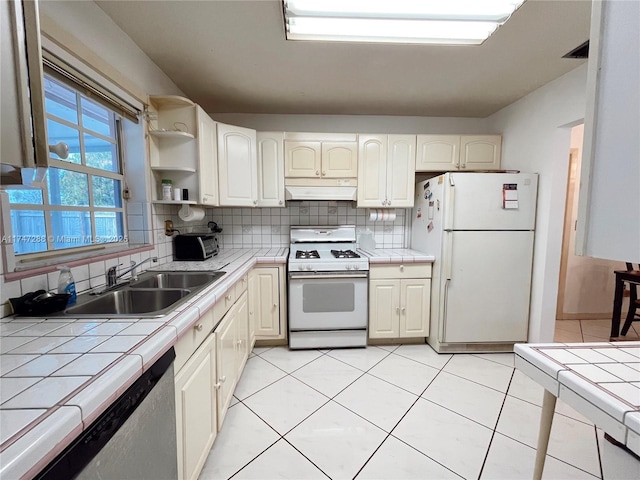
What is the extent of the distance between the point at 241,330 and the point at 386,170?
197 centimetres

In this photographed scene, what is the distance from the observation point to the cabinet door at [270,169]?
2555 millimetres

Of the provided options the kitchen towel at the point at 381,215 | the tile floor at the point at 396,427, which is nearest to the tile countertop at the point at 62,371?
the tile floor at the point at 396,427

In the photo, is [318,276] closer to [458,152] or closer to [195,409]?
[195,409]

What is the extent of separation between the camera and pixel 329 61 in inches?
73.3

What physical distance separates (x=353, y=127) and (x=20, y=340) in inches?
113

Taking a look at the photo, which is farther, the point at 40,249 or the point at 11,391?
the point at 40,249

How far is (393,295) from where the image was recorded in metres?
2.47

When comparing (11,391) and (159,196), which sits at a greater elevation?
(159,196)

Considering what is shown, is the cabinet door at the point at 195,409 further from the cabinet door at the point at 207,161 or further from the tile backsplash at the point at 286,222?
the tile backsplash at the point at 286,222

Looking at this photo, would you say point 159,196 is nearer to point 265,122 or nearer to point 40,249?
point 40,249

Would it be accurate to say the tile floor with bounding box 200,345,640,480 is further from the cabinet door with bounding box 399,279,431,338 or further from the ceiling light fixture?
the ceiling light fixture

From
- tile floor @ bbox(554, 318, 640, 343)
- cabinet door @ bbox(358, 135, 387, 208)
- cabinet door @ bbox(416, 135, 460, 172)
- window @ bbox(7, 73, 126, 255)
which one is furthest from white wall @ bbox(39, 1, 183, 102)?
tile floor @ bbox(554, 318, 640, 343)

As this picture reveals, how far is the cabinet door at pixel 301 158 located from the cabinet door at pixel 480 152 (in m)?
1.47

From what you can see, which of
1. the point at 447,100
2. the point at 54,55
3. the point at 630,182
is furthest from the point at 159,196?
the point at 447,100
